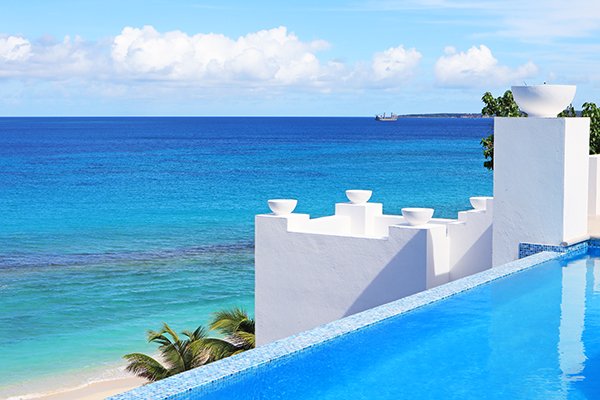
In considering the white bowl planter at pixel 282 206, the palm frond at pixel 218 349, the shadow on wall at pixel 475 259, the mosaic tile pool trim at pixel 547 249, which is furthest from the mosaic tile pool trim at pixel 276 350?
the palm frond at pixel 218 349

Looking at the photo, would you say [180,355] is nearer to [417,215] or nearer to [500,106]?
[417,215]

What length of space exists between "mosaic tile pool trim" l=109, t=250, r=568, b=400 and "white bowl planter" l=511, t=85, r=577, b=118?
206 centimetres

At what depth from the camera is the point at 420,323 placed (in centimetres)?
766

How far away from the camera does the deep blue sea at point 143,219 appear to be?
22.5 m

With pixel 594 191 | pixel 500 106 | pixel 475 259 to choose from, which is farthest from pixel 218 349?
pixel 500 106

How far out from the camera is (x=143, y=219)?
144 ft

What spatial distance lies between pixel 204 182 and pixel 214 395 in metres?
56.9

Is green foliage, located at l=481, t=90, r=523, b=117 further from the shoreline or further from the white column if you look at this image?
the shoreline

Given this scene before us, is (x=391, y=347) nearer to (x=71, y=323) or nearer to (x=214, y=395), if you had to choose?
(x=214, y=395)

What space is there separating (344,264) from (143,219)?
33837 mm

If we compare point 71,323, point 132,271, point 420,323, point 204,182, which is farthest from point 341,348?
point 204,182

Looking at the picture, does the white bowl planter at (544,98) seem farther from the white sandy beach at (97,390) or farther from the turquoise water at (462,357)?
the white sandy beach at (97,390)

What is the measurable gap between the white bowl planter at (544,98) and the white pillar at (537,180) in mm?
183

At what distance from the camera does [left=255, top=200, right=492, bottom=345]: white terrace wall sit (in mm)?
10562
